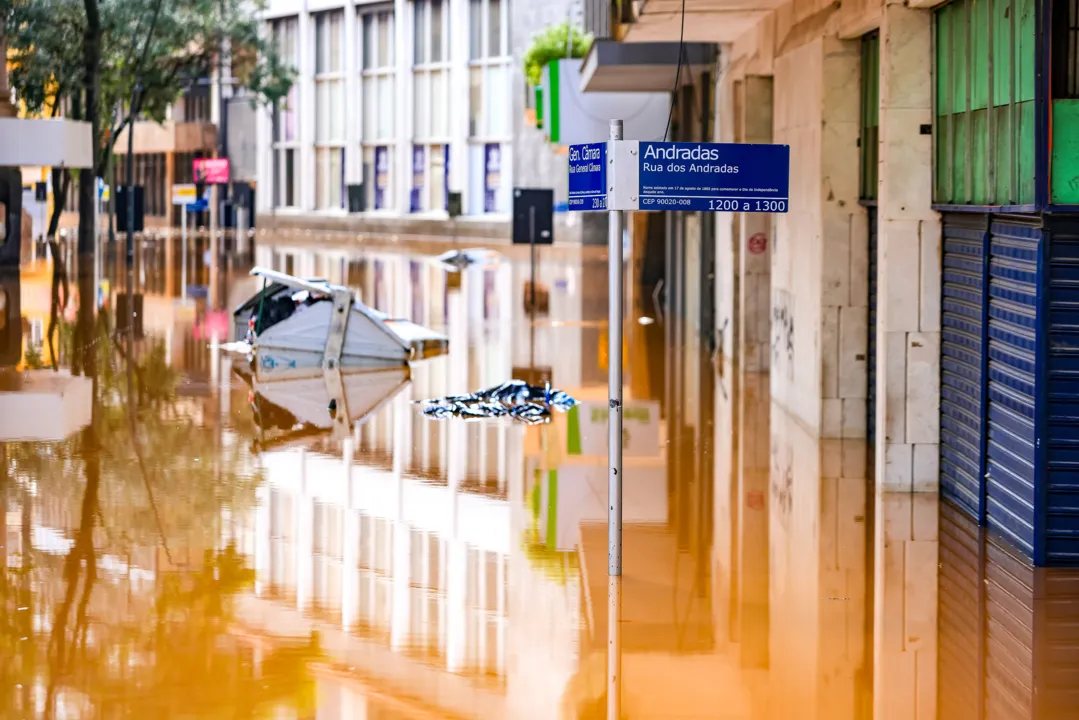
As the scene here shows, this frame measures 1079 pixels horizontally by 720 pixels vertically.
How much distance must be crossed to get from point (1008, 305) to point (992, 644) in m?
3.11

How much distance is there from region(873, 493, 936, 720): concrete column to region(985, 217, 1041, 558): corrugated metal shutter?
547 mm

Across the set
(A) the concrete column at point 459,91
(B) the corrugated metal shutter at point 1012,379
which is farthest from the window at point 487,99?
(B) the corrugated metal shutter at point 1012,379

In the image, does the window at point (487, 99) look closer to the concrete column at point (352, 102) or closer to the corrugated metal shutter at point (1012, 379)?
the concrete column at point (352, 102)

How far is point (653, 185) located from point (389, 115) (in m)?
71.4

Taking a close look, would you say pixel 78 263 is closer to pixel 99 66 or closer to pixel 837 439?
pixel 99 66

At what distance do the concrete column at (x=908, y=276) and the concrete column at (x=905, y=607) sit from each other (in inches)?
13.2

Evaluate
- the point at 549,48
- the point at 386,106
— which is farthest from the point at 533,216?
the point at 386,106

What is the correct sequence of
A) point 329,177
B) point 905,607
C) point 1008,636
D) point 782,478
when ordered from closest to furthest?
point 1008,636 → point 905,607 → point 782,478 → point 329,177

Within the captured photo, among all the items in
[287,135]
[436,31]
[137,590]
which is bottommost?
[137,590]

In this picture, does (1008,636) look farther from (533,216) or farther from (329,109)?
(329,109)

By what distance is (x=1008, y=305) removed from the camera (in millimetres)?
11312

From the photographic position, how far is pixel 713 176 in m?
9.98

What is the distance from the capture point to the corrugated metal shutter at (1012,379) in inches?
422

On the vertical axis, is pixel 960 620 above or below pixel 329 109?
below
